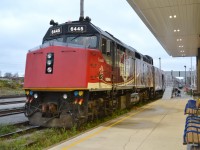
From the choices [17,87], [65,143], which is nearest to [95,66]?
[65,143]

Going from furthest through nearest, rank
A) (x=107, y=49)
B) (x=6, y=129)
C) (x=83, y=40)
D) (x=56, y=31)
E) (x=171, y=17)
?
1. (x=171, y=17)
2. (x=107, y=49)
3. (x=56, y=31)
4. (x=83, y=40)
5. (x=6, y=129)

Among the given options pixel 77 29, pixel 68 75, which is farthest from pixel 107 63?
pixel 68 75

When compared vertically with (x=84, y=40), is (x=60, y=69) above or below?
below

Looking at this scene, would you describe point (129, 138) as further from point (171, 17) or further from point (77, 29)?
point (171, 17)

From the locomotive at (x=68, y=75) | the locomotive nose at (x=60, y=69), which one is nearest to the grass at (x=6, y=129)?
the locomotive at (x=68, y=75)

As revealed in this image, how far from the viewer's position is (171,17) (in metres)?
18.5

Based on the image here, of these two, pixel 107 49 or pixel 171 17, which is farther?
pixel 171 17

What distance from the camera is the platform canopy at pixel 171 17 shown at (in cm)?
1565

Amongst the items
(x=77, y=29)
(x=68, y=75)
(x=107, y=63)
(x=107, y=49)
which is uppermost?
(x=77, y=29)

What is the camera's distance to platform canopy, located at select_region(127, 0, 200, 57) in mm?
15648

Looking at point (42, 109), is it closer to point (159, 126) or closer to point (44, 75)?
point (44, 75)

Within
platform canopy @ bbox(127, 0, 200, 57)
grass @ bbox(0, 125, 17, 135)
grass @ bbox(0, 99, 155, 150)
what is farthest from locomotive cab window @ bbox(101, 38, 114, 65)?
platform canopy @ bbox(127, 0, 200, 57)

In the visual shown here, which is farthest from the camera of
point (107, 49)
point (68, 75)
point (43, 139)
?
point (107, 49)

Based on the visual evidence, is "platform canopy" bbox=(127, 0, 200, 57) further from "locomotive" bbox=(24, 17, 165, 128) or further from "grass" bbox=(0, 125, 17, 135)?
"grass" bbox=(0, 125, 17, 135)
